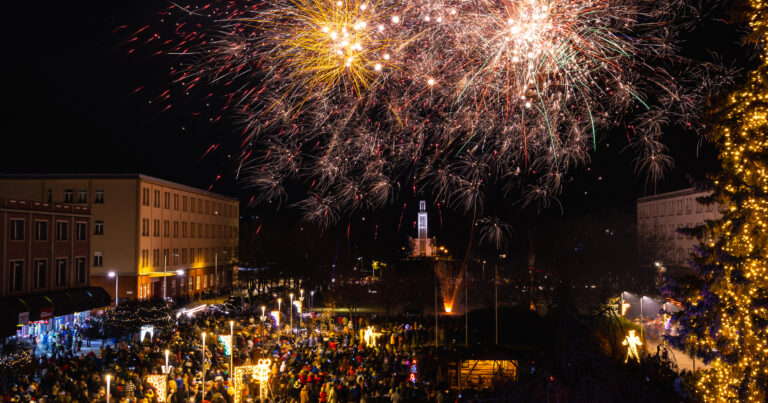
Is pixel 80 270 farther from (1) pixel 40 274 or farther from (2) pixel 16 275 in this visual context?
(2) pixel 16 275

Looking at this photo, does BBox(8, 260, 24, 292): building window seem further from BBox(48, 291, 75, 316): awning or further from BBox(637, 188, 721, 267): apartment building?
BBox(637, 188, 721, 267): apartment building

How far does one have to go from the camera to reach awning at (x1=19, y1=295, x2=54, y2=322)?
3009 cm

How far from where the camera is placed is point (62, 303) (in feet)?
110

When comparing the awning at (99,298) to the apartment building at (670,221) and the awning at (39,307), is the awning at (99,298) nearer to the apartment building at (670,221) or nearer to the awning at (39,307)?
the awning at (39,307)

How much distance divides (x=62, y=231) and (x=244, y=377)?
885 inches

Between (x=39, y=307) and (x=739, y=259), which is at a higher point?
(x=739, y=259)

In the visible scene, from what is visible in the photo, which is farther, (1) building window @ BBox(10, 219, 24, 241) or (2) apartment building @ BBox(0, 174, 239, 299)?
(2) apartment building @ BBox(0, 174, 239, 299)

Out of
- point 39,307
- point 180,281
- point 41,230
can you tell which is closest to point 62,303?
point 39,307

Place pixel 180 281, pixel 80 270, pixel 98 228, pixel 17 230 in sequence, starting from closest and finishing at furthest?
pixel 17 230 → pixel 80 270 → pixel 98 228 → pixel 180 281

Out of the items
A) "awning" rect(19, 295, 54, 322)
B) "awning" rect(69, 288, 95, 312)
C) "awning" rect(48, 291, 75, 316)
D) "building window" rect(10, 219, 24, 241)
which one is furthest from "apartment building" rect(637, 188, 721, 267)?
"building window" rect(10, 219, 24, 241)

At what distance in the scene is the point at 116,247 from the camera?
45781 millimetres

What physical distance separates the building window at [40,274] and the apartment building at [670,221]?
45.9 metres

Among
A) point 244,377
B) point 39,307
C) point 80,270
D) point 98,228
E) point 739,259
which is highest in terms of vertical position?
point 98,228

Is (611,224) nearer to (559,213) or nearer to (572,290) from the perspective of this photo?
(559,213)
